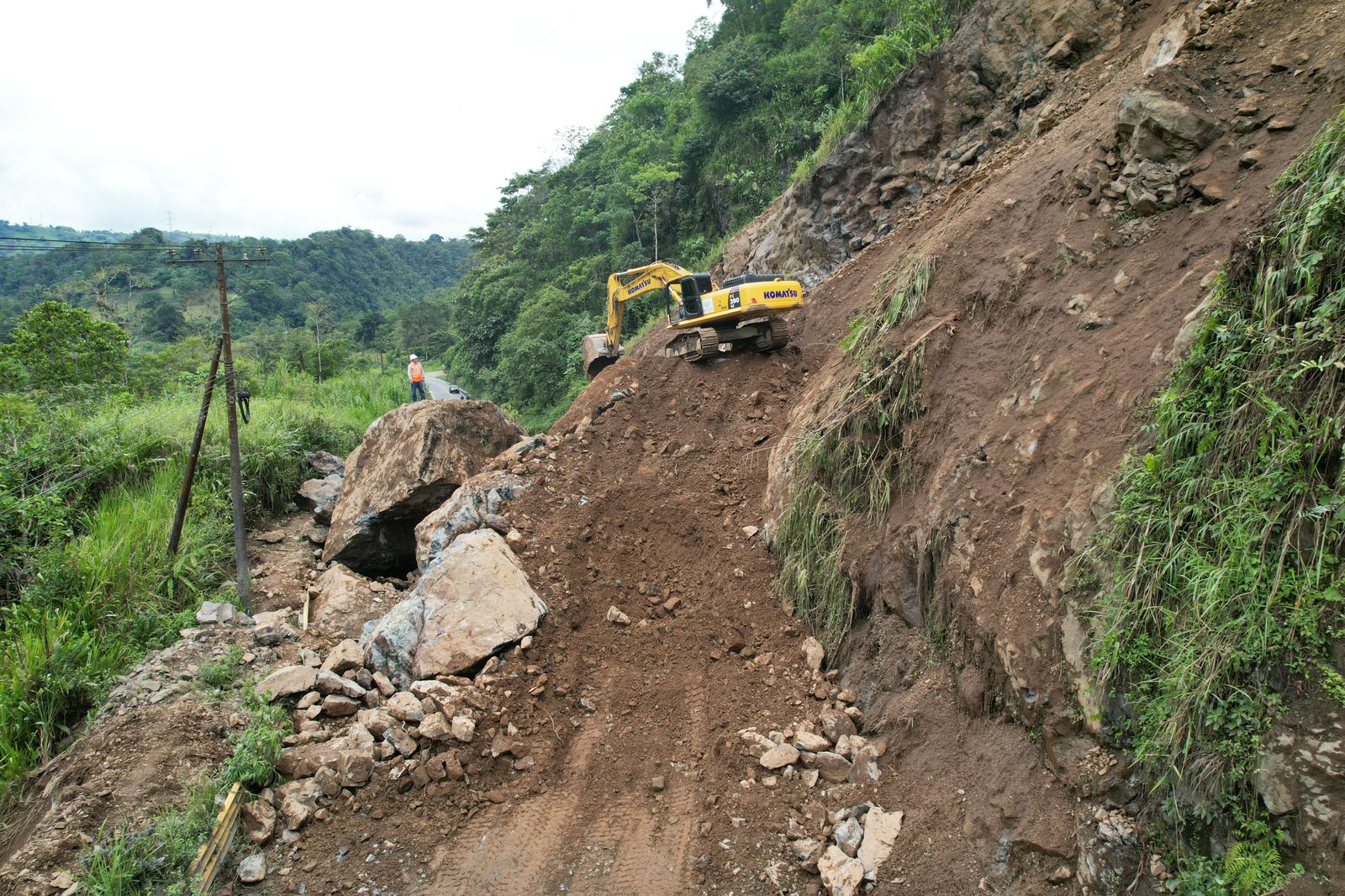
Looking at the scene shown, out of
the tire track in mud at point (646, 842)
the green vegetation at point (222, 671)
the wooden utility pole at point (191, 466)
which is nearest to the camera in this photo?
the tire track in mud at point (646, 842)

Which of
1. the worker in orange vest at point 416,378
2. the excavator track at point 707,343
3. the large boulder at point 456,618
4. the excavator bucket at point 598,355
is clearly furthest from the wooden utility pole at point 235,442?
the worker in orange vest at point 416,378

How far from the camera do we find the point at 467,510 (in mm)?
8469

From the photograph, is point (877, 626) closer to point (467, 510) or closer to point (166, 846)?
point (467, 510)

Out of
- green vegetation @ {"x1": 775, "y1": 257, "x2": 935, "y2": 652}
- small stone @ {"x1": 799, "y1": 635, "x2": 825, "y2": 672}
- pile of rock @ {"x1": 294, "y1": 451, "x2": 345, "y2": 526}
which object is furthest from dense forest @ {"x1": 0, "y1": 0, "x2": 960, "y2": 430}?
small stone @ {"x1": 799, "y1": 635, "x2": 825, "y2": 672}

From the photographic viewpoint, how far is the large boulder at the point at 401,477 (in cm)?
1052

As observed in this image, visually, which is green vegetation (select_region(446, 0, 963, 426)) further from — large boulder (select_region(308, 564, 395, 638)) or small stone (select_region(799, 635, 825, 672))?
large boulder (select_region(308, 564, 395, 638))

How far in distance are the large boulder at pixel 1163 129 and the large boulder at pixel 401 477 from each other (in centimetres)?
898

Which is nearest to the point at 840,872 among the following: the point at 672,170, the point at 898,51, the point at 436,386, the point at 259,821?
the point at 259,821

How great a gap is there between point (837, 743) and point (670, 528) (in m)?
3.30

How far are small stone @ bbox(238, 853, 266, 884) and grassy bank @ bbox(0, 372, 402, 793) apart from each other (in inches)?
130

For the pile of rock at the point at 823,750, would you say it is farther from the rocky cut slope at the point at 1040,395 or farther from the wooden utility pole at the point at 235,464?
the wooden utility pole at the point at 235,464

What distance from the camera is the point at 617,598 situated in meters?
7.16

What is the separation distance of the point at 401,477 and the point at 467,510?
263cm

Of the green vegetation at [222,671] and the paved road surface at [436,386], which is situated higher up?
the paved road surface at [436,386]
